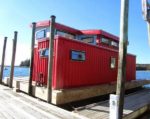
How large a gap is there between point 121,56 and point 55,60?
170 inches

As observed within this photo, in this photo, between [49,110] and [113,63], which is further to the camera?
[113,63]

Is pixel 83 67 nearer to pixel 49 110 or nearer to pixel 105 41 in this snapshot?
pixel 49 110

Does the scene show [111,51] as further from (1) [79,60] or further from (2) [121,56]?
(2) [121,56]

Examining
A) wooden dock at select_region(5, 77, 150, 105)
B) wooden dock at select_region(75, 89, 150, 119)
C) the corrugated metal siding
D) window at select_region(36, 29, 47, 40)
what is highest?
window at select_region(36, 29, 47, 40)

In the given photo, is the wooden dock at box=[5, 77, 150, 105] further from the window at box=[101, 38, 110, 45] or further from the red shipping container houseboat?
the window at box=[101, 38, 110, 45]

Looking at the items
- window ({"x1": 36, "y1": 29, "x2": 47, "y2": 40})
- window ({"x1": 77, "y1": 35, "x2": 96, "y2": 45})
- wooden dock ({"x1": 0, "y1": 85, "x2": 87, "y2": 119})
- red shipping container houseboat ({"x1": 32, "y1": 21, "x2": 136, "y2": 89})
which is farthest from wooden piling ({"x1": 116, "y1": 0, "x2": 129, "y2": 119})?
window ({"x1": 77, "y1": 35, "x2": 96, "y2": 45})

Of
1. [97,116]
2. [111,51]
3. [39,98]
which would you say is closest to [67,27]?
[111,51]

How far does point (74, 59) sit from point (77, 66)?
0.44 metres

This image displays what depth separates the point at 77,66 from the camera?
36.9 feet

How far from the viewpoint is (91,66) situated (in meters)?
12.3

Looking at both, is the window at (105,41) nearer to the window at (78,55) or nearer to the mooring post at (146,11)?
the window at (78,55)

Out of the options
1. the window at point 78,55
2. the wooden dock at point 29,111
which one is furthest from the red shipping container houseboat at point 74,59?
the wooden dock at point 29,111

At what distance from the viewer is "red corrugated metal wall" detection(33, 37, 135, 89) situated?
34.2 ft

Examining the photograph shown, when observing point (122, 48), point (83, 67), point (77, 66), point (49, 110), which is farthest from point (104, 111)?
point (83, 67)
